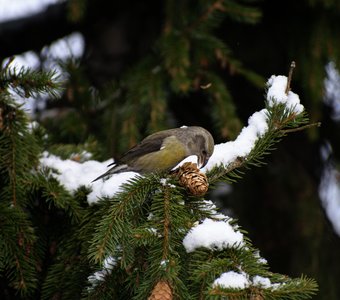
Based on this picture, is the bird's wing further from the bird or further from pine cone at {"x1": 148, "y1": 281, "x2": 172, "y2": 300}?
pine cone at {"x1": 148, "y1": 281, "x2": 172, "y2": 300}

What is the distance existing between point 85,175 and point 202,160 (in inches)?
22.0

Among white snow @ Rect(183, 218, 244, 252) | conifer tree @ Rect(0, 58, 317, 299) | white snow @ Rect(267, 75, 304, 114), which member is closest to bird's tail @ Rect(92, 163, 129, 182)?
conifer tree @ Rect(0, 58, 317, 299)

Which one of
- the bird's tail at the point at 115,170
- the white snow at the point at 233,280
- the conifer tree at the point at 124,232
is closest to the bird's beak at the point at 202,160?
the conifer tree at the point at 124,232

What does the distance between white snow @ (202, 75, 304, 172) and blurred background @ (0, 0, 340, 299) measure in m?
1.09

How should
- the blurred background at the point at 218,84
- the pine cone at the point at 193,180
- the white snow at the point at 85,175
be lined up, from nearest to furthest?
the pine cone at the point at 193,180 < the white snow at the point at 85,175 < the blurred background at the point at 218,84

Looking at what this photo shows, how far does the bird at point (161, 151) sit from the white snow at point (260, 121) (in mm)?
769

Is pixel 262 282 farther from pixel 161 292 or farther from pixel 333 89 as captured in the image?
pixel 333 89

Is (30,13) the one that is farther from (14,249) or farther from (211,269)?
(211,269)

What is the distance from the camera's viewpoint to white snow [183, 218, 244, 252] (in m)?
1.98

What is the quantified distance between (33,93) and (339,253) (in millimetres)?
2565

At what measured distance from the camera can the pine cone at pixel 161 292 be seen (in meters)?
1.77

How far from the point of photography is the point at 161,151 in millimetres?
3270

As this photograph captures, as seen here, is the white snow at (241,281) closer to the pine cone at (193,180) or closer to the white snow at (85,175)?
the pine cone at (193,180)

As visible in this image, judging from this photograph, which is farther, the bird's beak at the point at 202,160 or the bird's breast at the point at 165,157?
the bird's breast at the point at 165,157
